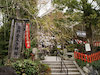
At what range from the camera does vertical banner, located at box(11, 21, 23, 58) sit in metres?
5.25

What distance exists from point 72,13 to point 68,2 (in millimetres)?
678

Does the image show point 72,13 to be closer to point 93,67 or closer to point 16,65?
point 93,67

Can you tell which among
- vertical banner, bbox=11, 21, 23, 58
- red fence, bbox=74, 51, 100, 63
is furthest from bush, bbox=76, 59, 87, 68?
vertical banner, bbox=11, 21, 23, 58

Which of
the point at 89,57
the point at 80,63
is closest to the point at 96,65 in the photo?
the point at 89,57

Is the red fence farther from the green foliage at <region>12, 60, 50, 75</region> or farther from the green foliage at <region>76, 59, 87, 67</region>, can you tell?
the green foliage at <region>12, 60, 50, 75</region>

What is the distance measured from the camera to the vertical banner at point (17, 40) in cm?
525

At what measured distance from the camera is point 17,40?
5367mm

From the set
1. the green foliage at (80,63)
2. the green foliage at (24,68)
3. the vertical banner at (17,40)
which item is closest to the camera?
the green foliage at (24,68)

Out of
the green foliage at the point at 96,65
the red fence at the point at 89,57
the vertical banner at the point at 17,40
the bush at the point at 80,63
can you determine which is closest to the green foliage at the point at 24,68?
the vertical banner at the point at 17,40

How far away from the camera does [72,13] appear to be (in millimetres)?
5766

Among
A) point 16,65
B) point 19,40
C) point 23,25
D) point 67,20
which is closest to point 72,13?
point 67,20

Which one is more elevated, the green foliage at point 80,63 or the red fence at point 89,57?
the red fence at point 89,57

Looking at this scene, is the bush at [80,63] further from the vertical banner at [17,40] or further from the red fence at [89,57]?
the vertical banner at [17,40]

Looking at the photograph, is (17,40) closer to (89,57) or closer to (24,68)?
(24,68)
